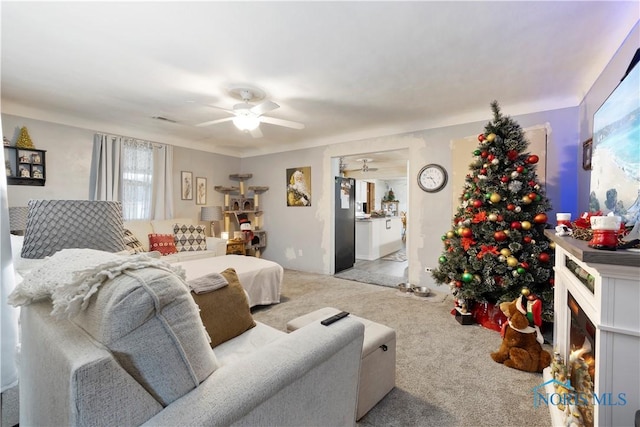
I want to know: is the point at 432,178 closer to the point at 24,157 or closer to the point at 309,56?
the point at 309,56

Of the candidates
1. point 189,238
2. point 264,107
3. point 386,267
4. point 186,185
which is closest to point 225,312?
point 264,107

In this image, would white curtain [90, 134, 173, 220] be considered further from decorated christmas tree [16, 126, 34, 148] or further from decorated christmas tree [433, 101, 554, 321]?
decorated christmas tree [433, 101, 554, 321]

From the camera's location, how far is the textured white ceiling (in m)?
1.69

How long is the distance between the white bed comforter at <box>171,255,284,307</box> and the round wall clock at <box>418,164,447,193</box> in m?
2.21

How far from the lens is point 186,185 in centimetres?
483

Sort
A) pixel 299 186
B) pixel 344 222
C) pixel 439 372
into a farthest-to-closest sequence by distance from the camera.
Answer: pixel 344 222 → pixel 299 186 → pixel 439 372

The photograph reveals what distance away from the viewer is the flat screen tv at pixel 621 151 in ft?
4.21

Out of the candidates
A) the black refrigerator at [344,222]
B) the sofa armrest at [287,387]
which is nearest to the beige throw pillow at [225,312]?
the sofa armrest at [287,387]

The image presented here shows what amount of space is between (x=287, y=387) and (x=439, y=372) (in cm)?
150

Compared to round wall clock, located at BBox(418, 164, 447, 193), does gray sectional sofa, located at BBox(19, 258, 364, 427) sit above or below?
below

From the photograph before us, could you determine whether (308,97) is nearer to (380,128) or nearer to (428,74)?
(428,74)

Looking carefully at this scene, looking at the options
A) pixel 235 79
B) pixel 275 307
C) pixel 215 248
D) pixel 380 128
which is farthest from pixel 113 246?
pixel 380 128

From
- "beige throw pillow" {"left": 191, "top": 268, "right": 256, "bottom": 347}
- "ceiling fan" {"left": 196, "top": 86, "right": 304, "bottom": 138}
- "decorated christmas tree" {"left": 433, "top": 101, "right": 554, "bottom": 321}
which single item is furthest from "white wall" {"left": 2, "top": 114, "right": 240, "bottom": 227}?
"decorated christmas tree" {"left": 433, "top": 101, "right": 554, "bottom": 321}

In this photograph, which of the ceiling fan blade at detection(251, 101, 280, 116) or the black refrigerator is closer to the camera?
the ceiling fan blade at detection(251, 101, 280, 116)
